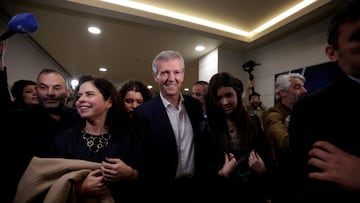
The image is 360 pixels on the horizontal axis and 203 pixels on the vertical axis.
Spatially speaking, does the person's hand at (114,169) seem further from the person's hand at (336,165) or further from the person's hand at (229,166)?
the person's hand at (336,165)

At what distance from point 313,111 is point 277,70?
2.82 metres

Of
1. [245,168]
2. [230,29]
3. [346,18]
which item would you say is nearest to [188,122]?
[245,168]

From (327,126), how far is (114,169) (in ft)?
2.86

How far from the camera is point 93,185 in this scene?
0.97 metres

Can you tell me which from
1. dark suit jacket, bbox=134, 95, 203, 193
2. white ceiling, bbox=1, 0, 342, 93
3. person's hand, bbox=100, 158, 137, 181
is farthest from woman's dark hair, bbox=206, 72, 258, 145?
white ceiling, bbox=1, 0, 342, 93

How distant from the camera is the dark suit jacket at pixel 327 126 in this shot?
57cm

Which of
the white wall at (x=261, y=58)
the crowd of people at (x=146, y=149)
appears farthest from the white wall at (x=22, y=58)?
the crowd of people at (x=146, y=149)

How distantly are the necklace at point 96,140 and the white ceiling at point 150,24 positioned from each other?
1824 mm

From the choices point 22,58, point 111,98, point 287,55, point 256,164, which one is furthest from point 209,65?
point 22,58

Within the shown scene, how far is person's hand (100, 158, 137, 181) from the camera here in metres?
0.99

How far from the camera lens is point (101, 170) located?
3.32 feet

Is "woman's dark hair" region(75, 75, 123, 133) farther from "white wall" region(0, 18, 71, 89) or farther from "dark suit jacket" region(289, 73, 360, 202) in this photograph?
"white wall" region(0, 18, 71, 89)

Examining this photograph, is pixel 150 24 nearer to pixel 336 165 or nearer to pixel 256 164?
pixel 256 164

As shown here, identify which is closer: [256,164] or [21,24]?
[21,24]
